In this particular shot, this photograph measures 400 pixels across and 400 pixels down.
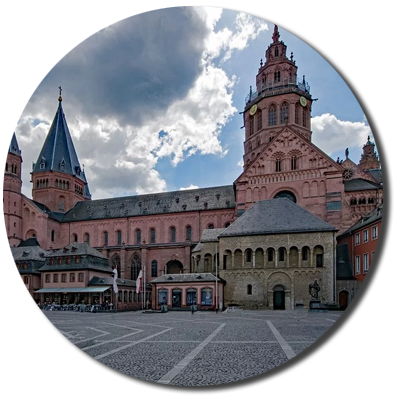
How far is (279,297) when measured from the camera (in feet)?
144

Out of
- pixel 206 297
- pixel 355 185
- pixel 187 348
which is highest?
pixel 355 185

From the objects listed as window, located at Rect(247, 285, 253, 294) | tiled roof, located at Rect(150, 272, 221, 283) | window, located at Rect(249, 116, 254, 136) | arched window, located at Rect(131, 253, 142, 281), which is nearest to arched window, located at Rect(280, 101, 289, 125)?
window, located at Rect(249, 116, 254, 136)

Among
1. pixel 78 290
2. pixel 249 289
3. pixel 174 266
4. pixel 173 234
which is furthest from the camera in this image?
pixel 173 234

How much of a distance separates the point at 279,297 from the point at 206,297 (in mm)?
8113

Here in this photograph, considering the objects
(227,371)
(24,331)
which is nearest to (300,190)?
(24,331)

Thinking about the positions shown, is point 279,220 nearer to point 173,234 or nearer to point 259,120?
point 173,234

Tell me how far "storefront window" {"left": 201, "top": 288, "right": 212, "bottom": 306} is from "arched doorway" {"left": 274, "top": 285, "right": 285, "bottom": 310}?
283 inches

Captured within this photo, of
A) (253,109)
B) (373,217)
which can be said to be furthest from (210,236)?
(373,217)

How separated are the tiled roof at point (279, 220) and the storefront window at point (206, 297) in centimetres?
785

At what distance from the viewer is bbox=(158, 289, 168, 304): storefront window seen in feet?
164

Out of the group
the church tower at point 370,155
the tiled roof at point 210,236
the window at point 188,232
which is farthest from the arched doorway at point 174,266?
the church tower at point 370,155

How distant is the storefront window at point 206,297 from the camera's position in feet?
154

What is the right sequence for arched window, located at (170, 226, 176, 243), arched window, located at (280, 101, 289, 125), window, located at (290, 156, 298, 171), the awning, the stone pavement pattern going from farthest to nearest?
1. arched window, located at (280, 101, 289, 125)
2. arched window, located at (170, 226, 176, 243)
3. window, located at (290, 156, 298, 171)
4. the awning
5. the stone pavement pattern

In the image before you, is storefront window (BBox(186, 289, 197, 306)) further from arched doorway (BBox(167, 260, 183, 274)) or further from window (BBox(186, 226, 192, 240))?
window (BBox(186, 226, 192, 240))
